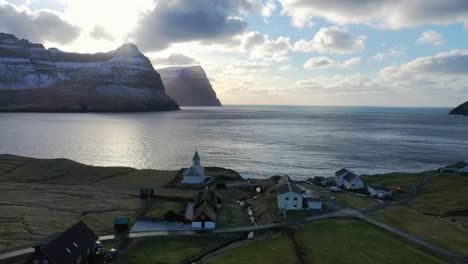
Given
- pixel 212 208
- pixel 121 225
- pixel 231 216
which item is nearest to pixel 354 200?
pixel 231 216

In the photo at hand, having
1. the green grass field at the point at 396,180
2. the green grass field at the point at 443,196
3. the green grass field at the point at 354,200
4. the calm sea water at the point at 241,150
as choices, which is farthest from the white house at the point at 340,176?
the calm sea water at the point at 241,150

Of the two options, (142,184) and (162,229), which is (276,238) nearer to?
(162,229)

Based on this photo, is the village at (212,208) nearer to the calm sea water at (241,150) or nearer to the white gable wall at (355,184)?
the white gable wall at (355,184)

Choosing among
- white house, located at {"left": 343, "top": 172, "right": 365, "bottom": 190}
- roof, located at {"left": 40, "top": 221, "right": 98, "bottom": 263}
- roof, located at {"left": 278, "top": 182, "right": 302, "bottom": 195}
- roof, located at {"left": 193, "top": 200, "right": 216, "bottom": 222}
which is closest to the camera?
roof, located at {"left": 40, "top": 221, "right": 98, "bottom": 263}

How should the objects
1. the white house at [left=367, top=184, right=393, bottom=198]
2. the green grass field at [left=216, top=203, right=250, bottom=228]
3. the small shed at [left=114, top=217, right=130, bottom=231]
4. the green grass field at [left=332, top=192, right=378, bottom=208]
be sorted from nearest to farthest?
the small shed at [left=114, top=217, right=130, bottom=231] → the green grass field at [left=216, top=203, right=250, bottom=228] → the green grass field at [left=332, top=192, right=378, bottom=208] → the white house at [left=367, top=184, right=393, bottom=198]

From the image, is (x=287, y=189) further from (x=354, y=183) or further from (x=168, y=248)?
(x=168, y=248)

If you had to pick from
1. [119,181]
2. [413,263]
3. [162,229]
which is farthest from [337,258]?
[119,181]

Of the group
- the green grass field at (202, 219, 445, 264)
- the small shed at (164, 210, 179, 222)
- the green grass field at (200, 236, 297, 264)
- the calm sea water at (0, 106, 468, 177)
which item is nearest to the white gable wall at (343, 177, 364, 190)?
the calm sea water at (0, 106, 468, 177)

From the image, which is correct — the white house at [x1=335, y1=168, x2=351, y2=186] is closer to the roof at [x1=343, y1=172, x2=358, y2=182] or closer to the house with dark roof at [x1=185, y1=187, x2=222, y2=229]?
the roof at [x1=343, y1=172, x2=358, y2=182]
